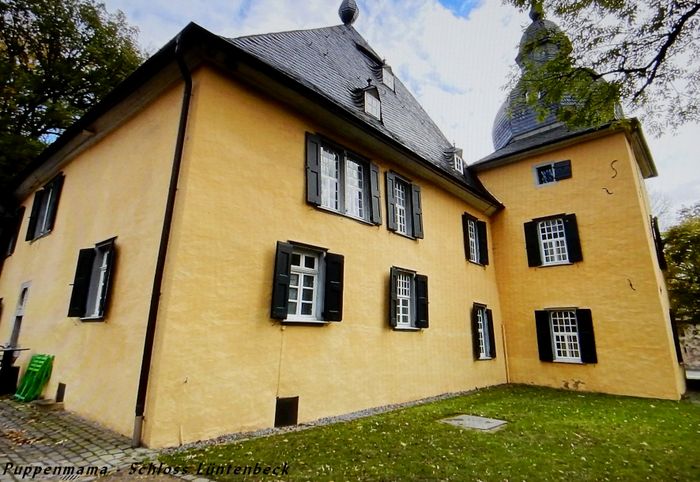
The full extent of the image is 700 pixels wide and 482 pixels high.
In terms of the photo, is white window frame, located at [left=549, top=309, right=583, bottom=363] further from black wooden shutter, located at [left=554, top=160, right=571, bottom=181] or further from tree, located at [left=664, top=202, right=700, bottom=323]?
tree, located at [left=664, top=202, right=700, bottom=323]

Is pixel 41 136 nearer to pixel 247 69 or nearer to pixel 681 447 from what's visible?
pixel 247 69

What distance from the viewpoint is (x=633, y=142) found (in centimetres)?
1303

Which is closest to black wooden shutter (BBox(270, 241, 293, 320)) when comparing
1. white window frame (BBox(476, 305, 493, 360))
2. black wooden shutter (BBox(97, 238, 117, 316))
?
black wooden shutter (BBox(97, 238, 117, 316))

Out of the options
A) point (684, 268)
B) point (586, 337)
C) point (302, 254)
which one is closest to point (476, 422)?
point (302, 254)

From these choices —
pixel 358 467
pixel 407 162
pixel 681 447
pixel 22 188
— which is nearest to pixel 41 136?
pixel 22 188

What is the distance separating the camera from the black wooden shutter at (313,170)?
7578mm

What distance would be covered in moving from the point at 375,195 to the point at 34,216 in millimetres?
10616

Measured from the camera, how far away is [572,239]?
12.7 metres

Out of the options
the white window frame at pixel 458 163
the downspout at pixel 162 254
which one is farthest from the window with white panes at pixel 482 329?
the downspout at pixel 162 254

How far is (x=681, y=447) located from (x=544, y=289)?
25.5ft

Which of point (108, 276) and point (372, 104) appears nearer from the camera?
point (108, 276)

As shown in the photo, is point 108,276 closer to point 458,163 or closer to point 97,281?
point 97,281

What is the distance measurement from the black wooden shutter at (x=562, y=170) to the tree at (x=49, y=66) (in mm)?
18989

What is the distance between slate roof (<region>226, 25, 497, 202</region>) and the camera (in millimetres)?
8336
